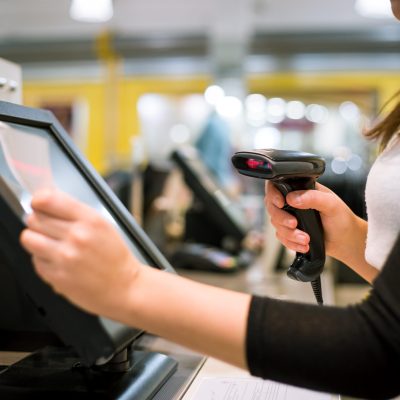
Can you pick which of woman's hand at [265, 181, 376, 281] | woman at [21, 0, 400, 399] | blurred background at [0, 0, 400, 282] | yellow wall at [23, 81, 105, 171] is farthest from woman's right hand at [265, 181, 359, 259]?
yellow wall at [23, 81, 105, 171]

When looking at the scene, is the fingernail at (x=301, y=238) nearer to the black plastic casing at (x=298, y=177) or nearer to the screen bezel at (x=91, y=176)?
the black plastic casing at (x=298, y=177)

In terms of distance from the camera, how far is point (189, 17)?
7.11m

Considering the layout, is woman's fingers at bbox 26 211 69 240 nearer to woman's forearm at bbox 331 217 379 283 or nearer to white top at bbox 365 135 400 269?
white top at bbox 365 135 400 269

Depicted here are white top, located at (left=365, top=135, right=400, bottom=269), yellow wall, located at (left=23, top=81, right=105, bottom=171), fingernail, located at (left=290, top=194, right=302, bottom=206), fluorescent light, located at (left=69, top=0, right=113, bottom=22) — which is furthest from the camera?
yellow wall, located at (left=23, top=81, right=105, bottom=171)

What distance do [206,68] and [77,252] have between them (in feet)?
25.1

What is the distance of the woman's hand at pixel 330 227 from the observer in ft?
3.00

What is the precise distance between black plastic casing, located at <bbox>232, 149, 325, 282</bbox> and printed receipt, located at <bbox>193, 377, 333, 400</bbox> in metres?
0.17

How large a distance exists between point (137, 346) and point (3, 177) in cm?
61

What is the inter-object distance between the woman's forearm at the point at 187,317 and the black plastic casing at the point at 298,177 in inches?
11.2

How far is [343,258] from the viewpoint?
0.96 meters

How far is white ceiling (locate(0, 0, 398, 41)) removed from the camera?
6453 millimetres

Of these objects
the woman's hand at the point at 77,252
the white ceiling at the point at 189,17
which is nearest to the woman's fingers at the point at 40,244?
the woman's hand at the point at 77,252

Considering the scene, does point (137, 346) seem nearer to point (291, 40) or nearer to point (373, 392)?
point (373, 392)

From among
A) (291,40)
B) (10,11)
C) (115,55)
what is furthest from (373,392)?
(10,11)
